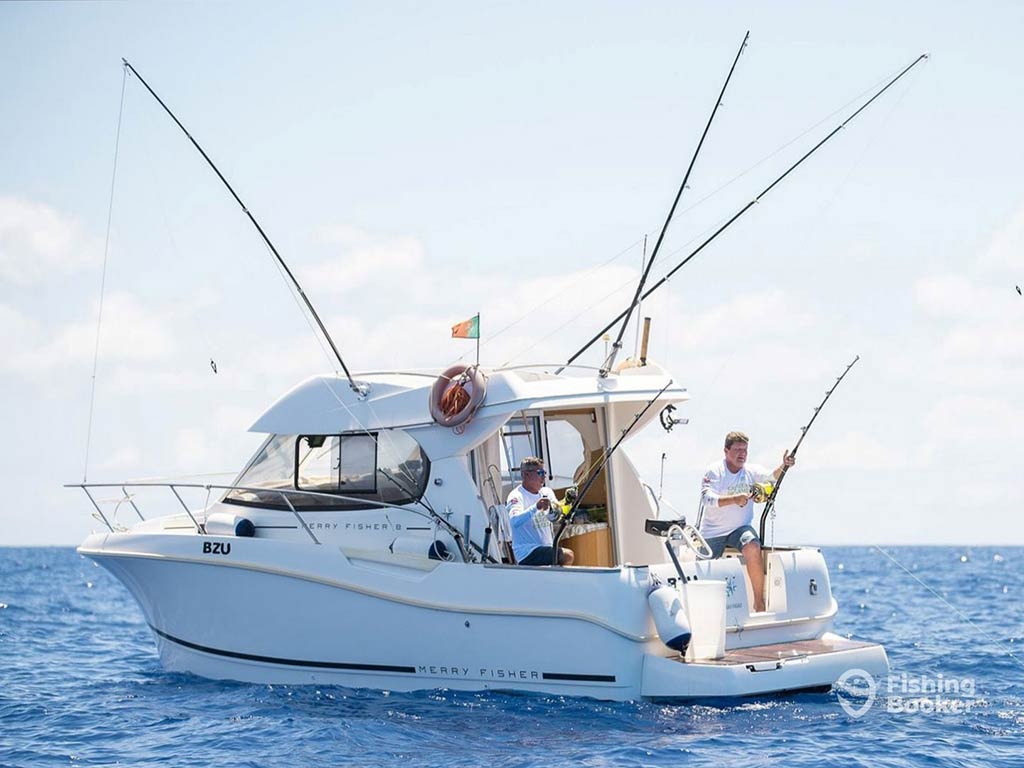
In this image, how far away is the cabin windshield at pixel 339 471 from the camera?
10727 millimetres

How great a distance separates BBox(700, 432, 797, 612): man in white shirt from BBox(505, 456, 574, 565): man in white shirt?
61.7 inches

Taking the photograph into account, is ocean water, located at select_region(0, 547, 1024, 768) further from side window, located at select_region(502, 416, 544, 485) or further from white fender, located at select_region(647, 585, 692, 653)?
side window, located at select_region(502, 416, 544, 485)

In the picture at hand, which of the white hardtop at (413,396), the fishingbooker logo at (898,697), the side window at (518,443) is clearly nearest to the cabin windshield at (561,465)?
the side window at (518,443)

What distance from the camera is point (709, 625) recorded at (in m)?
9.56

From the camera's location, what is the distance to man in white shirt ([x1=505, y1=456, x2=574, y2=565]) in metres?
9.76

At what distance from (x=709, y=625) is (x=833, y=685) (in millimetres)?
1314

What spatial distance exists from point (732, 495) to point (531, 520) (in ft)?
5.90

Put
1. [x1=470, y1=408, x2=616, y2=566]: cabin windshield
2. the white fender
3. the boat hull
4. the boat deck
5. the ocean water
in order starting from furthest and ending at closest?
[x1=470, y1=408, x2=616, y2=566]: cabin windshield < the boat deck < the boat hull < the white fender < the ocean water

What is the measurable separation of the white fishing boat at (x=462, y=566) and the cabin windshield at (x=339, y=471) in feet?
0.05

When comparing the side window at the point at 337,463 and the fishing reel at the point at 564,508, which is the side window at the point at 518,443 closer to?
the side window at the point at 337,463

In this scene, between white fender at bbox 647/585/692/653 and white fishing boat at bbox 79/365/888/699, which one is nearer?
white fender at bbox 647/585/692/653

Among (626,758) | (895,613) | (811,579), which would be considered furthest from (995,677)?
(895,613)

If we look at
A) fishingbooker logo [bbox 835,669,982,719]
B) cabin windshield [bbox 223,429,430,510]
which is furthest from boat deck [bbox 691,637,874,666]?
cabin windshield [bbox 223,429,430,510]

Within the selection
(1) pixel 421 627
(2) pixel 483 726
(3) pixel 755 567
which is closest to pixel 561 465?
(3) pixel 755 567
